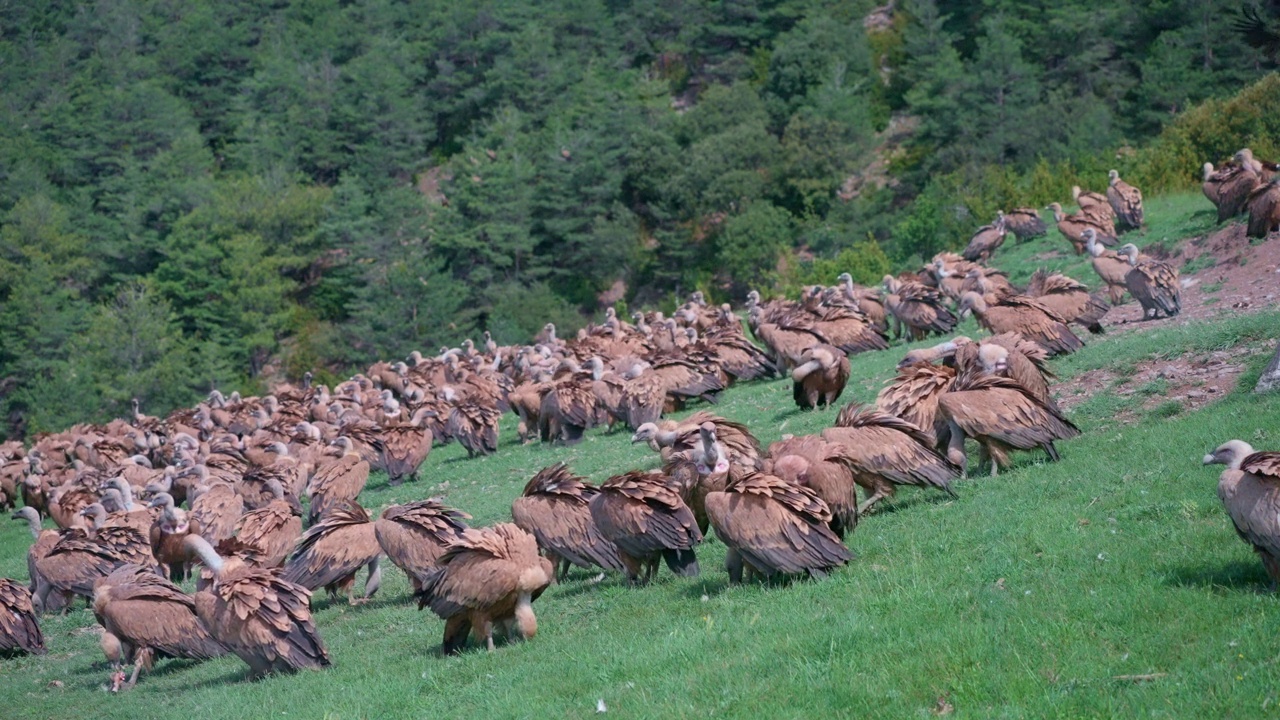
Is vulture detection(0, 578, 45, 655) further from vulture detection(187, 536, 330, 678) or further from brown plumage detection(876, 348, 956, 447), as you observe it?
brown plumage detection(876, 348, 956, 447)

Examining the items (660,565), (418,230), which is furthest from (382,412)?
(418,230)

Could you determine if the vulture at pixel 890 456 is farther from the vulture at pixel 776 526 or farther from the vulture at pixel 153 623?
the vulture at pixel 153 623

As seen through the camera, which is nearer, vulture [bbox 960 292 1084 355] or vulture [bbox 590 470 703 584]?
Answer: vulture [bbox 590 470 703 584]

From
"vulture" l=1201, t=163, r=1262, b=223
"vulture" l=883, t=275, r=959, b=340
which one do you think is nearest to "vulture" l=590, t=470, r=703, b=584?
"vulture" l=883, t=275, r=959, b=340

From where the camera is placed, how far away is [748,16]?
75.9 meters

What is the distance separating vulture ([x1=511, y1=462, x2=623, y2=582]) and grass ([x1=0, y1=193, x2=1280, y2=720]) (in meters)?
0.39

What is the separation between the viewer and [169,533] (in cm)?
1523

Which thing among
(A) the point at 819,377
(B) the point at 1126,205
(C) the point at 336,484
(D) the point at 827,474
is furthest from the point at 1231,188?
(C) the point at 336,484

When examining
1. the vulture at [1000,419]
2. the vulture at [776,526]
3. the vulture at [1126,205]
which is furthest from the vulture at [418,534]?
the vulture at [1126,205]

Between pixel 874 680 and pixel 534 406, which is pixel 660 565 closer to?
pixel 874 680

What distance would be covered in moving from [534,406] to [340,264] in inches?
1905

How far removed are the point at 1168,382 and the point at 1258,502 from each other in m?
6.64

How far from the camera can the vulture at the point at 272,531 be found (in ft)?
43.8

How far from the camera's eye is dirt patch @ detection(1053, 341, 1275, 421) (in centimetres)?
1309
